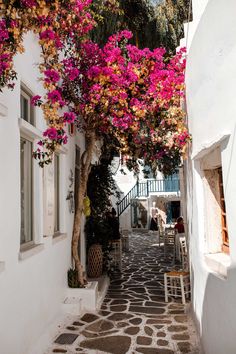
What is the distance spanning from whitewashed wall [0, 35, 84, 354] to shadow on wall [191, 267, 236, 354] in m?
2.49

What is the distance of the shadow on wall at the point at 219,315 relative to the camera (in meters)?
3.25

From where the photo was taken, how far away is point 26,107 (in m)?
5.43

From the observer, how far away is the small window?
Result: 5.23 metres

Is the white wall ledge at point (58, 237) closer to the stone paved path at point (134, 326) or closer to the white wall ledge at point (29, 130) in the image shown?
the stone paved path at point (134, 326)

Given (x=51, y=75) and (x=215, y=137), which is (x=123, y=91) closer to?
(x=51, y=75)

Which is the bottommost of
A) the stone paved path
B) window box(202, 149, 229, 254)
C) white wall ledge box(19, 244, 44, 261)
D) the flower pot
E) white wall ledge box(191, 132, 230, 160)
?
the stone paved path

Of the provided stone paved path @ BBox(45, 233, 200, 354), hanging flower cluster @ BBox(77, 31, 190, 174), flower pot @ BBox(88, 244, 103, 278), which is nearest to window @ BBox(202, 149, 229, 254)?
hanging flower cluster @ BBox(77, 31, 190, 174)

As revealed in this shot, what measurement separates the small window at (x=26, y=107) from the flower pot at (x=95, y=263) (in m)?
5.28

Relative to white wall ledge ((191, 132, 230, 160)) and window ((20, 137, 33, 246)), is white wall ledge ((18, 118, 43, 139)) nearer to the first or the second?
window ((20, 137, 33, 246))

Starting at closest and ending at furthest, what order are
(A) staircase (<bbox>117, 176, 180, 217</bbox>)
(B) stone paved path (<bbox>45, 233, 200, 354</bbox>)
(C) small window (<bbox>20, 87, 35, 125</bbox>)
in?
(C) small window (<bbox>20, 87, 35, 125</bbox>), (B) stone paved path (<bbox>45, 233, 200, 354</bbox>), (A) staircase (<bbox>117, 176, 180, 217</bbox>)

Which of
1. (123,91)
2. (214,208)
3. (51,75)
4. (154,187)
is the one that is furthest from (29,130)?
(154,187)

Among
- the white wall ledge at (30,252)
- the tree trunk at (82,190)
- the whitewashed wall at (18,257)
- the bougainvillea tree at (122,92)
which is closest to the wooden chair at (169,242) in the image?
the tree trunk at (82,190)

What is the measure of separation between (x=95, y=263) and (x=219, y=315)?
6225mm

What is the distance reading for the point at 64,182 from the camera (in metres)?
7.46
